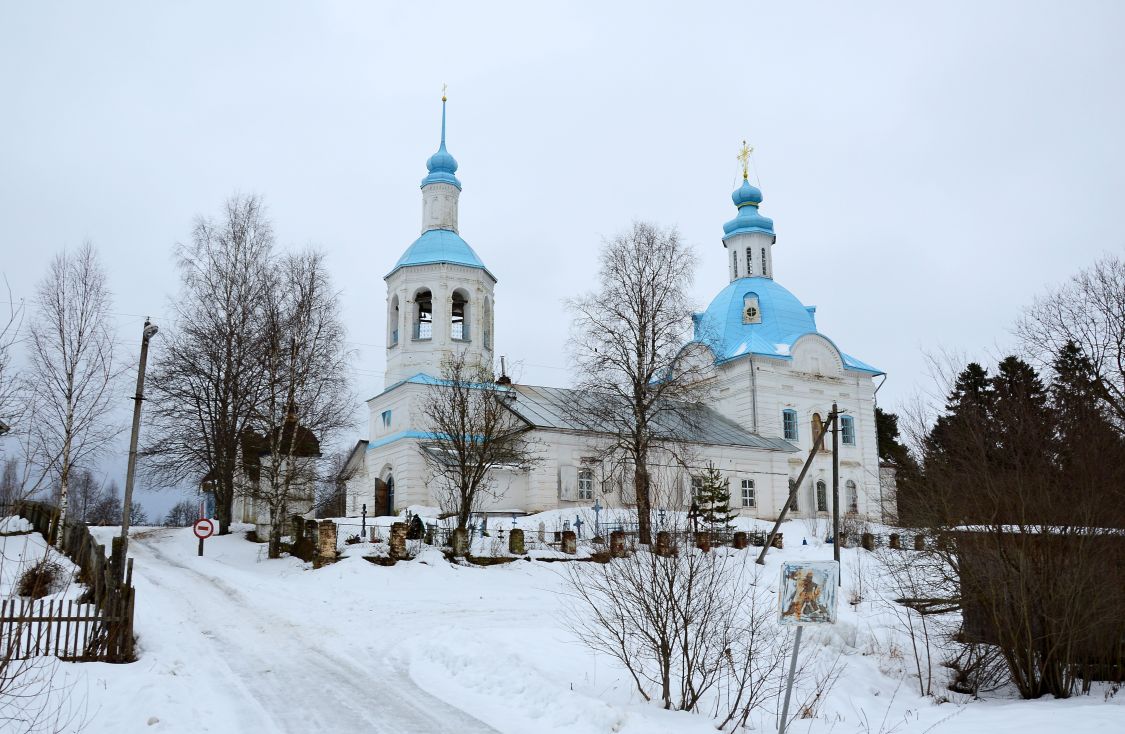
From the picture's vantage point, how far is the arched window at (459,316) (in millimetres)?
32156

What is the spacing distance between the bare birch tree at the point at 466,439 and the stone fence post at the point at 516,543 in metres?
1.21

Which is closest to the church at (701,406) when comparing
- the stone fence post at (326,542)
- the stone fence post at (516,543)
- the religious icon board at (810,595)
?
the stone fence post at (516,543)

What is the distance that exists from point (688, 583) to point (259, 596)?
34.3 feet

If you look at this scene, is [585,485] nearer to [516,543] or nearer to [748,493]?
[748,493]

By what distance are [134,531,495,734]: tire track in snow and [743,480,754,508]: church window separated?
81.0 feet

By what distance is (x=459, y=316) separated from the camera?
32.7m

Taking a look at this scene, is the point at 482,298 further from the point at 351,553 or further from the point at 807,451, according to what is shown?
the point at 807,451

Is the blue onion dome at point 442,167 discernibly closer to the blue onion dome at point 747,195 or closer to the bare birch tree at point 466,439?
the bare birch tree at point 466,439

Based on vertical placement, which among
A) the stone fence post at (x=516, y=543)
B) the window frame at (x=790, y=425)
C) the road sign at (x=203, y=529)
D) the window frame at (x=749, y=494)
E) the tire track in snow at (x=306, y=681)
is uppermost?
the window frame at (x=790, y=425)

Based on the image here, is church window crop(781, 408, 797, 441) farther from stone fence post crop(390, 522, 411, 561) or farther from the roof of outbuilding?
stone fence post crop(390, 522, 411, 561)

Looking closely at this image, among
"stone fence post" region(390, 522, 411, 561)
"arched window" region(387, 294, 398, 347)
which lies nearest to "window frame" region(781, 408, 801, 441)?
"arched window" region(387, 294, 398, 347)

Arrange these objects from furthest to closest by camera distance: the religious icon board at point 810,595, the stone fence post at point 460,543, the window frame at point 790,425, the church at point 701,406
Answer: the window frame at point 790,425, the church at point 701,406, the stone fence post at point 460,543, the religious icon board at point 810,595

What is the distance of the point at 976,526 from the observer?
521 inches

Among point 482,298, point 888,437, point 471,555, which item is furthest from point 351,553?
point 888,437
